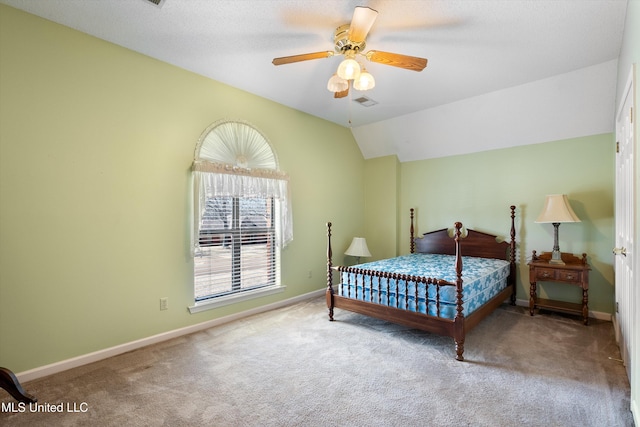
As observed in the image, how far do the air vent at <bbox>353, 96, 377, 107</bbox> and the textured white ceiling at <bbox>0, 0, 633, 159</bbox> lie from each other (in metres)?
0.38

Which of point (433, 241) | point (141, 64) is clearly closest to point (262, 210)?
point (141, 64)

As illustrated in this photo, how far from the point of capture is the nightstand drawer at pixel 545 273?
143 inches

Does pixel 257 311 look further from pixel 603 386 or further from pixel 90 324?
pixel 603 386

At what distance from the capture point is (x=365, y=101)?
4.16 m

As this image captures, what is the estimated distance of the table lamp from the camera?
358 cm

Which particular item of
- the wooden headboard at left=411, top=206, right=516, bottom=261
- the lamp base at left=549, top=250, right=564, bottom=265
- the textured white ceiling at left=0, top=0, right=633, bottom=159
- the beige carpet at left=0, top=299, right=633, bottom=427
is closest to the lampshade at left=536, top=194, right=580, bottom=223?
the lamp base at left=549, top=250, right=564, bottom=265

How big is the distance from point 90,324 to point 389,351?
265 centimetres

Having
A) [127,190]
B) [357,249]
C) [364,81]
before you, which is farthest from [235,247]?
[364,81]

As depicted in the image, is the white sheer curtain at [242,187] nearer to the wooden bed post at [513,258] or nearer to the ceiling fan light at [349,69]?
the ceiling fan light at [349,69]

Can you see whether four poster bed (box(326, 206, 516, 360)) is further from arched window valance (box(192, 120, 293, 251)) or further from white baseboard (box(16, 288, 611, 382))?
arched window valance (box(192, 120, 293, 251))

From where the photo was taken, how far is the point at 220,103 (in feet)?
11.9

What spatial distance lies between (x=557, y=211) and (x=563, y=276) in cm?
75

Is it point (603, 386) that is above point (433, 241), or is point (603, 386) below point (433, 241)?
below

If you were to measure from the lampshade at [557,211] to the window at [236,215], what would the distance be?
3165 millimetres
